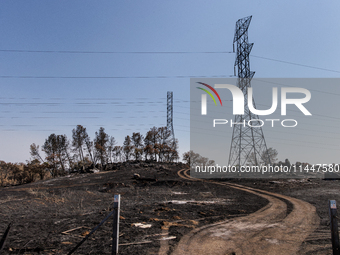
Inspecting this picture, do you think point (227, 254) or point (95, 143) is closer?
point (227, 254)

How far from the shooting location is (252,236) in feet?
27.8

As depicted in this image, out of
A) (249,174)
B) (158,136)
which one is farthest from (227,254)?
(158,136)

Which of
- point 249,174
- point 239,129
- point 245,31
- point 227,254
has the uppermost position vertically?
point 245,31

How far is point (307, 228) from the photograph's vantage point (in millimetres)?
9539

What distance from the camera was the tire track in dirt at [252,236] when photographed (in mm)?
7219

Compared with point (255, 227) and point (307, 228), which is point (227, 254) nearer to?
point (255, 227)

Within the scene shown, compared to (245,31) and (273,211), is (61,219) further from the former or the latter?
(245,31)

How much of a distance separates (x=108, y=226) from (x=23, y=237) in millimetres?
2912

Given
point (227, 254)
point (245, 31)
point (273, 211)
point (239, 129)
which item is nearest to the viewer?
point (227, 254)

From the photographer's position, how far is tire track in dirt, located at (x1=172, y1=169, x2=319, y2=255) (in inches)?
284

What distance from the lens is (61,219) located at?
10258 millimetres

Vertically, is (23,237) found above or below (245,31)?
below

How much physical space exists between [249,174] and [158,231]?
103ft

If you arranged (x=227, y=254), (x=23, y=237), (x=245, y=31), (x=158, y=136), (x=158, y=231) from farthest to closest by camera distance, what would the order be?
(x=158, y=136) → (x=245, y=31) → (x=158, y=231) → (x=23, y=237) → (x=227, y=254)
